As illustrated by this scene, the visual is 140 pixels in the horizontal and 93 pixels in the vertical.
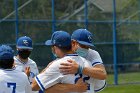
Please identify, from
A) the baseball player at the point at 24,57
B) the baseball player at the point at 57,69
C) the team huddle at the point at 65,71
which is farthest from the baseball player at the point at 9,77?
the baseball player at the point at 24,57

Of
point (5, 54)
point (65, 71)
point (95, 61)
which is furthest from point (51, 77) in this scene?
point (5, 54)

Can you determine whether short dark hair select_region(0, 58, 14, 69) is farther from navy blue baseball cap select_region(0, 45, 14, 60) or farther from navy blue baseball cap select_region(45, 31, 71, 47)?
navy blue baseball cap select_region(45, 31, 71, 47)

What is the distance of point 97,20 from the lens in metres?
23.4

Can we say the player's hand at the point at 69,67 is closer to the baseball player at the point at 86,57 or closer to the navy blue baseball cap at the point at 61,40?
the baseball player at the point at 86,57

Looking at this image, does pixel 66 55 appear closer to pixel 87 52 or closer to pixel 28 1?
pixel 87 52

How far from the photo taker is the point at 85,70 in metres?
5.21

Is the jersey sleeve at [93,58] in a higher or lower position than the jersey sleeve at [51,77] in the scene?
higher

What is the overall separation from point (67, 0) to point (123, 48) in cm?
340

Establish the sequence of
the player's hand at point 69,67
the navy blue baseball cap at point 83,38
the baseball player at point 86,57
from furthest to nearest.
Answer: the navy blue baseball cap at point 83,38 → the baseball player at point 86,57 → the player's hand at point 69,67

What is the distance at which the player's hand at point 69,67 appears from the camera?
5.07 m

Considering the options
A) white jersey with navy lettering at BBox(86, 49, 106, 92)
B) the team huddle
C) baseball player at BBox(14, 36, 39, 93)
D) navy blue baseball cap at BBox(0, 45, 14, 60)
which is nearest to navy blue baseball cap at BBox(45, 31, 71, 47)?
the team huddle

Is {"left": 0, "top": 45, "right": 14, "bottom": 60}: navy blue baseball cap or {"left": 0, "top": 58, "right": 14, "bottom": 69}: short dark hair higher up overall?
{"left": 0, "top": 45, "right": 14, "bottom": 60}: navy blue baseball cap

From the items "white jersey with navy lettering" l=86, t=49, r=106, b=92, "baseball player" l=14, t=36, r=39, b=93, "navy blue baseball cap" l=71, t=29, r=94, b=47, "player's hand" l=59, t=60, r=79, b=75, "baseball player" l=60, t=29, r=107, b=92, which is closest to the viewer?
"player's hand" l=59, t=60, r=79, b=75

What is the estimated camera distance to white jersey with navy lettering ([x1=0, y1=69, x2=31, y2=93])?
5598 mm
